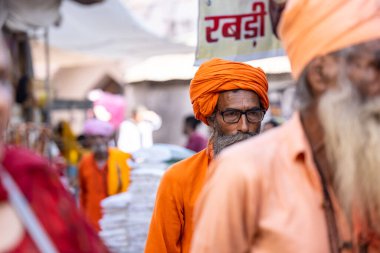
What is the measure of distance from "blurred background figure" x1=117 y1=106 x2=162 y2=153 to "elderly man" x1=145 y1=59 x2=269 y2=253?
24.4 ft

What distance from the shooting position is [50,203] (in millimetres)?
1601

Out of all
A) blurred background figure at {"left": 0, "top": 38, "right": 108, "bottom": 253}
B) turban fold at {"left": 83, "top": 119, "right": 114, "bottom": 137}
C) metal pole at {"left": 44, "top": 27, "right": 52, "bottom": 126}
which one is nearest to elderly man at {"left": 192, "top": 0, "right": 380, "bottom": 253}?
blurred background figure at {"left": 0, "top": 38, "right": 108, "bottom": 253}

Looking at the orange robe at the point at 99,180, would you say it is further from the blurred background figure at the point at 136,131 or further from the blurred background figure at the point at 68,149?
the blurred background figure at the point at 136,131

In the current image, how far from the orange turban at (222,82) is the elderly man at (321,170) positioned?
147cm

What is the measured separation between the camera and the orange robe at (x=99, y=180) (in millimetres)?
6828

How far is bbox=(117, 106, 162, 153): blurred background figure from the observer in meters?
11.3

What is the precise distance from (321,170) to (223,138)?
1.43 meters

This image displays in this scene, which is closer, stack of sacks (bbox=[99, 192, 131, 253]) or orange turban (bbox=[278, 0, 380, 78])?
orange turban (bbox=[278, 0, 380, 78])

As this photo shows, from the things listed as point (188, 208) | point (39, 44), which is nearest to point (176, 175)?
point (188, 208)

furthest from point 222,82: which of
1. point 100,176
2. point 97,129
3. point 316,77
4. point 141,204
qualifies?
point 97,129

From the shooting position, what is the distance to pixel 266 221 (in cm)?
186

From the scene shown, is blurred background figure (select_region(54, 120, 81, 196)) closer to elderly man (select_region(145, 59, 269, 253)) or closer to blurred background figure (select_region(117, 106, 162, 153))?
blurred background figure (select_region(117, 106, 162, 153))

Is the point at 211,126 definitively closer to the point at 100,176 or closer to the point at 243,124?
the point at 243,124

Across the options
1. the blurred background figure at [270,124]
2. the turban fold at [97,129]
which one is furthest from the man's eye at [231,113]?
the turban fold at [97,129]
